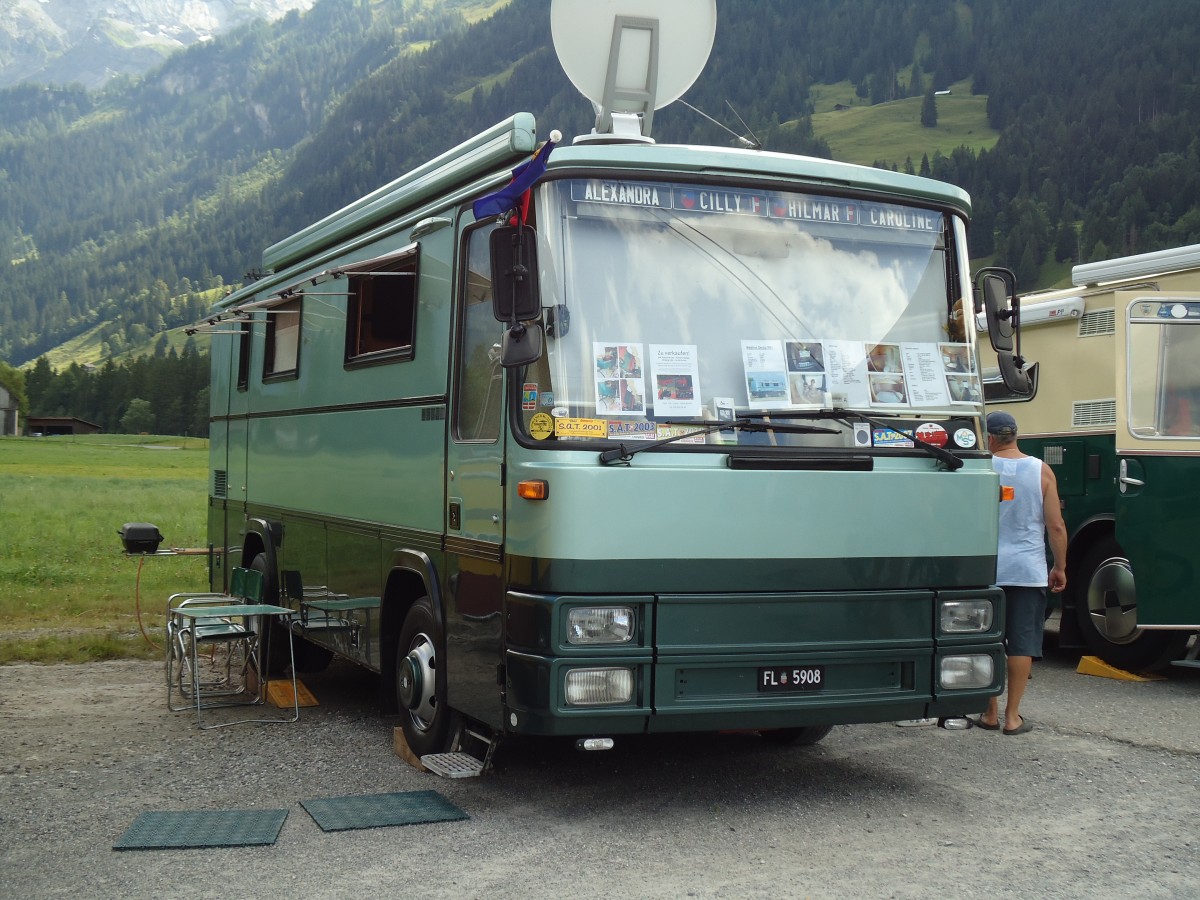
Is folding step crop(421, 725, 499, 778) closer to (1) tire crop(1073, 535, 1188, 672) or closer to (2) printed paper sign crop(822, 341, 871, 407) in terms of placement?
(2) printed paper sign crop(822, 341, 871, 407)

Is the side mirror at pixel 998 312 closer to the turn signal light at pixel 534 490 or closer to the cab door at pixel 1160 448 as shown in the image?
the turn signal light at pixel 534 490

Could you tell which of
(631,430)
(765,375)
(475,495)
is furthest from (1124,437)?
(475,495)

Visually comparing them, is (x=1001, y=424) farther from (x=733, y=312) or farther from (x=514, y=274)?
(x=514, y=274)

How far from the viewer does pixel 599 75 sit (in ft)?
24.7

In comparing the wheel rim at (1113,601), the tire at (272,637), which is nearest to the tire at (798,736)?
the wheel rim at (1113,601)

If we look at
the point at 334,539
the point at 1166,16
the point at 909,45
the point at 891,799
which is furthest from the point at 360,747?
the point at 909,45

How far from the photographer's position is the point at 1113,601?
10.3m

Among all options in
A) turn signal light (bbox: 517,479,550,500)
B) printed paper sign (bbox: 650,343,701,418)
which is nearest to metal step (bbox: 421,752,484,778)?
turn signal light (bbox: 517,479,550,500)

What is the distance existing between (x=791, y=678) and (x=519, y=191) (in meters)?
2.38

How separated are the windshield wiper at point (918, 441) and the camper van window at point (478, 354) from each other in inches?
59.7

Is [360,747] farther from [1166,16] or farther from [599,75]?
[1166,16]

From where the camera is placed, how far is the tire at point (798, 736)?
749 centimetres

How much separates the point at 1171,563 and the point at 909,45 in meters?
191

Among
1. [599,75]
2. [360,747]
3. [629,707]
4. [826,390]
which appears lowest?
[360,747]
